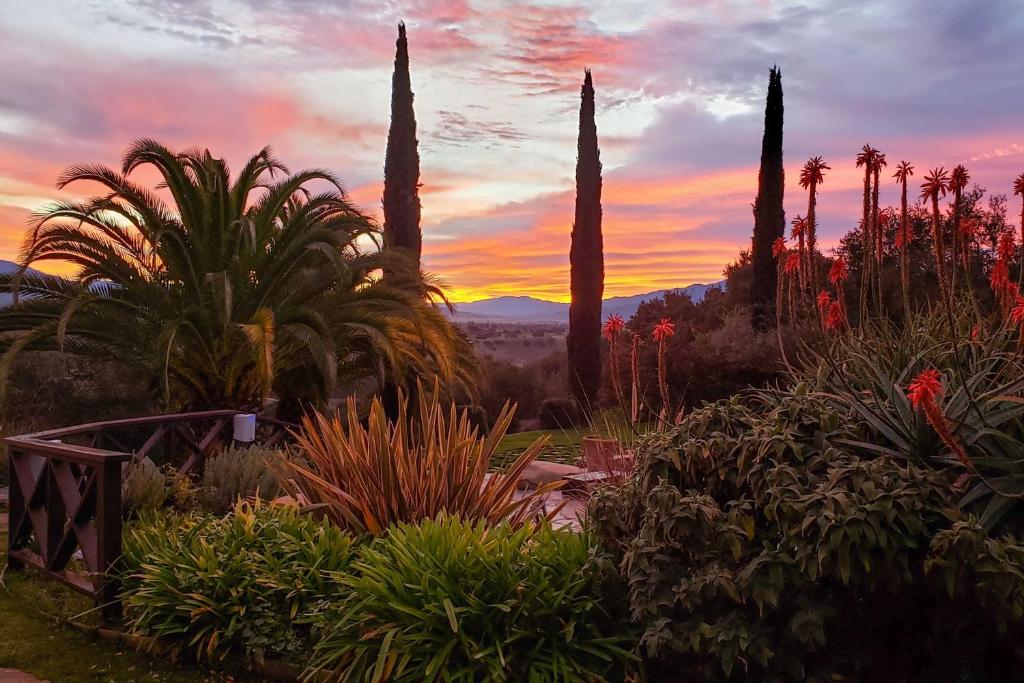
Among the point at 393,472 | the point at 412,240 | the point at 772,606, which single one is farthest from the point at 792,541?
the point at 412,240

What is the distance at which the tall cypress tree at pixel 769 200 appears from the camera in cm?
2175

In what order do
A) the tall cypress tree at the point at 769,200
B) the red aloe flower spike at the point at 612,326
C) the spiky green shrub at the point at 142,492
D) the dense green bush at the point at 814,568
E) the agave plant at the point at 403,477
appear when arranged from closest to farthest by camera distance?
the dense green bush at the point at 814,568 → the agave plant at the point at 403,477 → the red aloe flower spike at the point at 612,326 → the spiky green shrub at the point at 142,492 → the tall cypress tree at the point at 769,200

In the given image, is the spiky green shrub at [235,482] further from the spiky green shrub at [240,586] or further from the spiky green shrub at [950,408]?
the spiky green shrub at [950,408]

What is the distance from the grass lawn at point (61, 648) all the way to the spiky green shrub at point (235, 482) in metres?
1.53

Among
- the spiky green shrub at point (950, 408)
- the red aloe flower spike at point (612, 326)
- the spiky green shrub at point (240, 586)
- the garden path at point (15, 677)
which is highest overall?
the red aloe flower spike at point (612, 326)

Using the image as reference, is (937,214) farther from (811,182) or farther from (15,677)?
(15,677)

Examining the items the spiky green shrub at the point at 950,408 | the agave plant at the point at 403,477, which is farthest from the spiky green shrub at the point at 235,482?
the spiky green shrub at the point at 950,408

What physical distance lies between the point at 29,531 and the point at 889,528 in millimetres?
6518

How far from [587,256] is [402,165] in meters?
5.95

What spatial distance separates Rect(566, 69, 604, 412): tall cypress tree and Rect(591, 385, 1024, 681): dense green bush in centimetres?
1993

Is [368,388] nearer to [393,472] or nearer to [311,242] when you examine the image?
[311,242]

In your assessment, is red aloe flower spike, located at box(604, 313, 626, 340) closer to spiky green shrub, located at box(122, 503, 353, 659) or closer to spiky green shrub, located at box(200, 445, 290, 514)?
spiky green shrub, located at box(122, 503, 353, 659)

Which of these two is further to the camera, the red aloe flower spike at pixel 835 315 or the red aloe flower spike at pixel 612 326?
the red aloe flower spike at pixel 612 326

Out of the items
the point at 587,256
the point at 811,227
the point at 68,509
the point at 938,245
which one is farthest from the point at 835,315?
the point at 587,256
